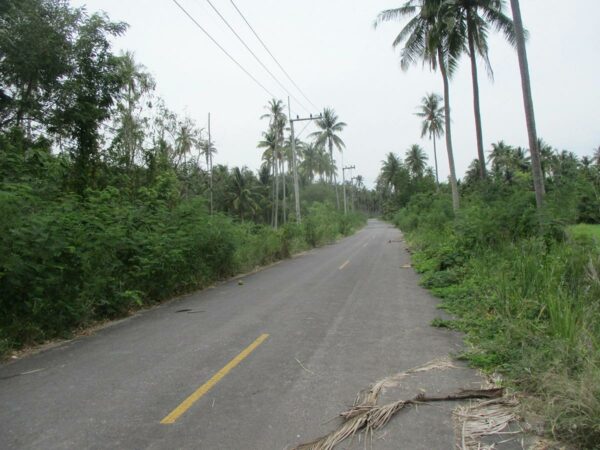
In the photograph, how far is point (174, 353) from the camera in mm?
6141

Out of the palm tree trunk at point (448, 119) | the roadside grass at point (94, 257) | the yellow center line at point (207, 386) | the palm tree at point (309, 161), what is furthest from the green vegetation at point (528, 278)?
the palm tree at point (309, 161)

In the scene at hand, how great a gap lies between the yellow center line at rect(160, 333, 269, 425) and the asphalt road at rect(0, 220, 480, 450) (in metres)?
0.01

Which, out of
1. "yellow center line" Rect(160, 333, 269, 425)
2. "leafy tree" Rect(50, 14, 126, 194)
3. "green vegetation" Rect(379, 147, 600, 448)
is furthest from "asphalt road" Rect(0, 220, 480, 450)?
"leafy tree" Rect(50, 14, 126, 194)

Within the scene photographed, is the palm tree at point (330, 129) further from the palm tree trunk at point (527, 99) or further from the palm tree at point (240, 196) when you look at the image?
the palm tree trunk at point (527, 99)

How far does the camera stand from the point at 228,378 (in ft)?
16.5

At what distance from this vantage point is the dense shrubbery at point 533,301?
3.83m

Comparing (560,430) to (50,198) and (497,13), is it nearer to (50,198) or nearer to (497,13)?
(50,198)

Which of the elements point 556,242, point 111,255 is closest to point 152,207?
point 111,255

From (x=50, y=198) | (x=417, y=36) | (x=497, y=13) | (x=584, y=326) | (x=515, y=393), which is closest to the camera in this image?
(x=515, y=393)

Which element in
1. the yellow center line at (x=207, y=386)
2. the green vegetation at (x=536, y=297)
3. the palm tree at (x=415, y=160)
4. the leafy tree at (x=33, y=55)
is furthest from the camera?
the palm tree at (x=415, y=160)

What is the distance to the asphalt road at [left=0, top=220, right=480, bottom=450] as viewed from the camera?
3.77m

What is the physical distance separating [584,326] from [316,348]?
3.25 m

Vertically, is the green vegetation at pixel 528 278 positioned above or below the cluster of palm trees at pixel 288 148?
below

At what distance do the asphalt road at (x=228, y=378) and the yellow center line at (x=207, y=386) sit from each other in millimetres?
12
